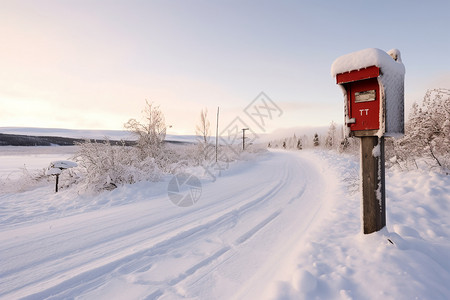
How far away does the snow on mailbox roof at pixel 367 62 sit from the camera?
112 inches

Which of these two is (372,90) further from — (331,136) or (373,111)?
(331,136)

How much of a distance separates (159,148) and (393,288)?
1255 centimetres

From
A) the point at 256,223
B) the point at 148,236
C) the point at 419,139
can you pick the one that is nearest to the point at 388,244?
the point at 256,223

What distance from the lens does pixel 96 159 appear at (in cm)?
744

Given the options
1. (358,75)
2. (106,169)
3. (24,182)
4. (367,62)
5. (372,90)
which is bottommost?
(24,182)

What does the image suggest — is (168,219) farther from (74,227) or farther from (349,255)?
(349,255)

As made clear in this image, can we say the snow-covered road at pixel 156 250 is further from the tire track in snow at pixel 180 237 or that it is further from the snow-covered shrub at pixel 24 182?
the snow-covered shrub at pixel 24 182

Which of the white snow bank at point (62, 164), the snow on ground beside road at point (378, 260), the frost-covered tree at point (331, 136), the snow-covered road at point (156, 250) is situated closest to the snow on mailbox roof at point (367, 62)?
the snow on ground beside road at point (378, 260)

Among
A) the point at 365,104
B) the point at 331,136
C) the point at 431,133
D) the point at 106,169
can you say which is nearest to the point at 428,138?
the point at 431,133

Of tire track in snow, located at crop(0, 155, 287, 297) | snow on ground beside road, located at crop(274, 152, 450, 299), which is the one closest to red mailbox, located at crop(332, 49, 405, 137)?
snow on ground beside road, located at crop(274, 152, 450, 299)

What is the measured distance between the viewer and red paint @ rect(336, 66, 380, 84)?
2.84m

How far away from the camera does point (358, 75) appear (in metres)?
2.98

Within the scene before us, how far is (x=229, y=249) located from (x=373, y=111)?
300 centimetres

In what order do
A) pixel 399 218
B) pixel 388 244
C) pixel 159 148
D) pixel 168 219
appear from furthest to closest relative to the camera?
pixel 159 148, pixel 168 219, pixel 399 218, pixel 388 244
